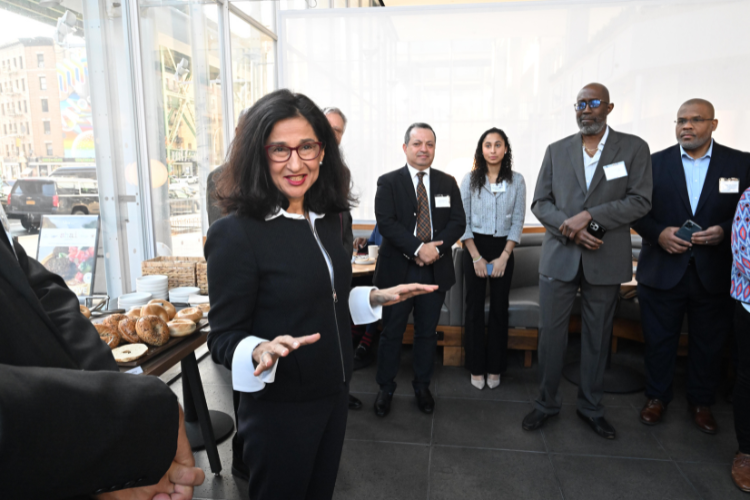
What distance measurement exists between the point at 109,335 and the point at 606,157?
8.53 feet

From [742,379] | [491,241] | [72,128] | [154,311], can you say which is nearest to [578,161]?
[491,241]

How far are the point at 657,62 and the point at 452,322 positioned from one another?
128 inches

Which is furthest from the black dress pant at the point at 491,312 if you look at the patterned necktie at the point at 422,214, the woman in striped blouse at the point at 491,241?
the patterned necktie at the point at 422,214

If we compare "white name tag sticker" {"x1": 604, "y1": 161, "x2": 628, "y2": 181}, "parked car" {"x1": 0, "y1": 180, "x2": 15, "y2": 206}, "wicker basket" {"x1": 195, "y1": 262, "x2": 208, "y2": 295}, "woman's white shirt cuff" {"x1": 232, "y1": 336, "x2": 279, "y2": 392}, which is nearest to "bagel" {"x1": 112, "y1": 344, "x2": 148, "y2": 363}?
"woman's white shirt cuff" {"x1": 232, "y1": 336, "x2": 279, "y2": 392}

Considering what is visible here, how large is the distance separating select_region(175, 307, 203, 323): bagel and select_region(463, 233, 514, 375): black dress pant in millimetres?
1948

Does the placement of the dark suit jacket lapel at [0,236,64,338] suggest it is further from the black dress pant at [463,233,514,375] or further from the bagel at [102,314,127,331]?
the black dress pant at [463,233,514,375]

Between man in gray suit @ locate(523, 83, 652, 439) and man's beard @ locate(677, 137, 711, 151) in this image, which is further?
man's beard @ locate(677, 137, 711, 151)

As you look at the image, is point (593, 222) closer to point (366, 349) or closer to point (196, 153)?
point (366, 349)

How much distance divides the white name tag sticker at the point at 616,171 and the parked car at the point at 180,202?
10.7 feet

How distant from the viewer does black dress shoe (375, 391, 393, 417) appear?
298cm

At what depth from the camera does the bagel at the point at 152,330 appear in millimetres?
1817

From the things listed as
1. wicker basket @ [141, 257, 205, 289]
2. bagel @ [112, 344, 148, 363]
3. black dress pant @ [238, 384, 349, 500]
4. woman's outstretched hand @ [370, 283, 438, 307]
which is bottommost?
black dress pant @ [238, 384, 349, 500]

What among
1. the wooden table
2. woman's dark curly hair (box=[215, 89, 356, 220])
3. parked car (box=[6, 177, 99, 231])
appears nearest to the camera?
woman's dark curly hair (box=[215, 89, 356, 220])

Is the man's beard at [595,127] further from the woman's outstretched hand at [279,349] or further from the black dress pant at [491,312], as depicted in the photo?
the woman's outstretched hand at [279,349]
